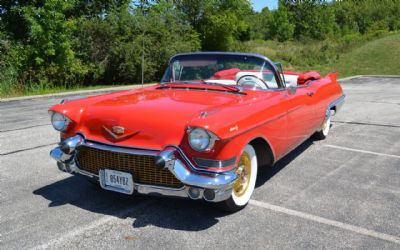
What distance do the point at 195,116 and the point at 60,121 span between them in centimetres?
138

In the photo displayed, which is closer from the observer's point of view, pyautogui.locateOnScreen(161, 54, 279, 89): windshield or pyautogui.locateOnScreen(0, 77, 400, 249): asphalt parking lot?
pyautogui.locateOnScreen(0, 77, 400, 249): asphalt parking lot

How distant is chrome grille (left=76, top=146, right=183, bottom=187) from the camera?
3.24m

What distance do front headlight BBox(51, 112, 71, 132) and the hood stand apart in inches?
1.9

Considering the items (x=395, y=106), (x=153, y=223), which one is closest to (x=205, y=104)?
(x=153, y=223)

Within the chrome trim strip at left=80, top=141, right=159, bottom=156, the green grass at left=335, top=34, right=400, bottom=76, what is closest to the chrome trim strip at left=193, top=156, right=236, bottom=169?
the chrome trim strip at left=80, top=141, right=159, bottom=156

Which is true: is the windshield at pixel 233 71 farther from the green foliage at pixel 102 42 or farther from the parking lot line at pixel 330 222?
the green foliage at pixel 102 42

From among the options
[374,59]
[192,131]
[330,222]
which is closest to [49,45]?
[192,131]

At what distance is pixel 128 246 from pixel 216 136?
1030 millimetres

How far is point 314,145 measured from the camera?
20.1 ft

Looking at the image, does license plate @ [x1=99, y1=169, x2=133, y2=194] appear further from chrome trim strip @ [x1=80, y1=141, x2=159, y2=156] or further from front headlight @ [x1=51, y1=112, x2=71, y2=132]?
front headlight @ [x1=51, y1=112, x2=71, y2=132]

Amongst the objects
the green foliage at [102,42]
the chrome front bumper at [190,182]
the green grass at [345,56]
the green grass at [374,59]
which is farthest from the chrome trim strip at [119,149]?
the green grass at [374,59]

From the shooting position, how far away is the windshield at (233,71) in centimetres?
454

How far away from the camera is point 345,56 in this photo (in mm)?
28516

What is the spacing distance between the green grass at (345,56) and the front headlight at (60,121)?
20890 millimetres
